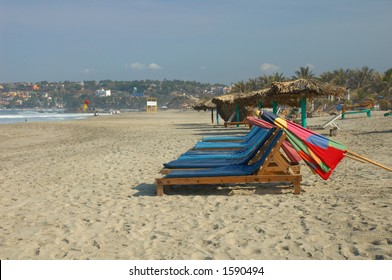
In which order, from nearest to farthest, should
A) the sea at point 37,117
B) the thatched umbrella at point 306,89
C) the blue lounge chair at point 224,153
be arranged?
the blue lounge chair at point 224,153 < the thatched umbrella at point 306,89 < the sea at point 37,117

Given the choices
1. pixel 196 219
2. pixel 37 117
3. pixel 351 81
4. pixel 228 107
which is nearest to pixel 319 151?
pixel 196 219

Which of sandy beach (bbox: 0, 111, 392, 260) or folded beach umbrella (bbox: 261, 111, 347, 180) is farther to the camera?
folded beach umbrella (bbox: 261, 111, 347, 180)

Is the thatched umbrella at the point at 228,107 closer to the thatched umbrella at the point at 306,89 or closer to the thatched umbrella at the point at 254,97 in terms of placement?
the thatched umbrella at the point at 254,97

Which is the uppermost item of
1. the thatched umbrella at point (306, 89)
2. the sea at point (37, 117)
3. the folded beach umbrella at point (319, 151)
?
the thatched umbrella at point (306, 89)

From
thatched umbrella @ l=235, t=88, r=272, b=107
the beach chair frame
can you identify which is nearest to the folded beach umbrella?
the beach chair frame

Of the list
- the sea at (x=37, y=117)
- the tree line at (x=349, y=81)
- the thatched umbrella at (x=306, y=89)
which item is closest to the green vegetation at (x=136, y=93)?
the tree line at (x=349, y=81)

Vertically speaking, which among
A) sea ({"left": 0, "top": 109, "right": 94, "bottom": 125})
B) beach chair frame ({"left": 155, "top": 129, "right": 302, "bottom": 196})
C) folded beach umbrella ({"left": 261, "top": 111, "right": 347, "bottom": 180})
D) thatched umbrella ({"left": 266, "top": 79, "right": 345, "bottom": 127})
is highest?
thatched umbrella ({"left": 266, "top": 79, "right": 345, "bottom": 127})

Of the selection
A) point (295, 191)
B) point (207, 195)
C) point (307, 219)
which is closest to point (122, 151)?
point (207, 195)

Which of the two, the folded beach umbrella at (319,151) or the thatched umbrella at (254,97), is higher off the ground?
the thatched umbrella at (254,97)

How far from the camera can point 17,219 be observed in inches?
191

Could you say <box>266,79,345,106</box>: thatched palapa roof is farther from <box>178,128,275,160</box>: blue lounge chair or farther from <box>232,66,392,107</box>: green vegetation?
<box>232,66,392,107</box>: green vegetation

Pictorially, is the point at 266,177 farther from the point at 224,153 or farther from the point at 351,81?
the point at 351,81
